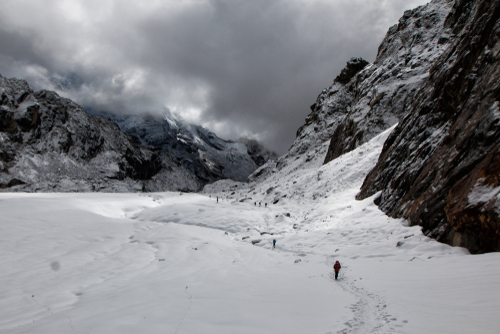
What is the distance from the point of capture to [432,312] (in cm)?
541

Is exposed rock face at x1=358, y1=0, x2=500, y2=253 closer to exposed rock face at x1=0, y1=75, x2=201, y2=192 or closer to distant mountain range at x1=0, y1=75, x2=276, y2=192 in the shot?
distant mountain range at x1=0, y1=75, x2=276, y2=192

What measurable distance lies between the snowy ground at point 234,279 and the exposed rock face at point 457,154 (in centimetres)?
104

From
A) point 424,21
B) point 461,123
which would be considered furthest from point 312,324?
point 424,21

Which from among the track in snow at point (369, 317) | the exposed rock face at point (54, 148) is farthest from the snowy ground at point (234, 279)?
the exposed rock face at point (54, 148)

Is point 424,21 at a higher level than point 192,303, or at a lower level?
higher

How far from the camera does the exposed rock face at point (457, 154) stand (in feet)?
31.5

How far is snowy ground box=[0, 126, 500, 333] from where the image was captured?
5051 mm

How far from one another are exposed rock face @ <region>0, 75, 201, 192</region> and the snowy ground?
136 m

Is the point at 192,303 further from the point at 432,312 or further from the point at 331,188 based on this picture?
the point at 331,188

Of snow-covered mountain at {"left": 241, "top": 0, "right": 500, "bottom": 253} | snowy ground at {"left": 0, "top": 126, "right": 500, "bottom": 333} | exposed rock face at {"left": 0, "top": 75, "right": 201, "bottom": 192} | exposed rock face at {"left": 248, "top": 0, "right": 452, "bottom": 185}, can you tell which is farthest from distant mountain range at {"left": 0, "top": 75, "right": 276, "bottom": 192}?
snow-covered mountain at {"left": 241, "top": 0, "right": 500, "bottom": 253}

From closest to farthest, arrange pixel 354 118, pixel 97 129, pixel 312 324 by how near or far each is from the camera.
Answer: pixel 312 324
pixel 354 118
pixel 97 129

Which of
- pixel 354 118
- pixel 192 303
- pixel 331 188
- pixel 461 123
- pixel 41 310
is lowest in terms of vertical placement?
pixel 41 310

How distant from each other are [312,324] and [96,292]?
642 cm

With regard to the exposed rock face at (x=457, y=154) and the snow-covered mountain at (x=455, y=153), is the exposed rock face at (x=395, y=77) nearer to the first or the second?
the snow-covered mountain at (x=455, y=153)
